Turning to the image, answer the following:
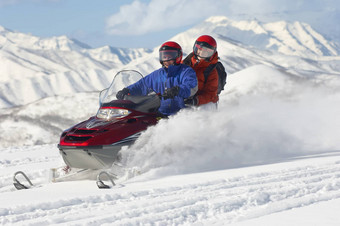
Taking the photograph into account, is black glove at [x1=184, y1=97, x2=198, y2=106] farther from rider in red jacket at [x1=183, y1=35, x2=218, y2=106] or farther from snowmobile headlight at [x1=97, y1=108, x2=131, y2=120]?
snowmobile headlight at [x1=97, y1=108, x2=131, y2=120]

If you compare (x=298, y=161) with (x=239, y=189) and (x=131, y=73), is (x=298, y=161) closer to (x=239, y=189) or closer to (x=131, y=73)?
(x=239, y=189)

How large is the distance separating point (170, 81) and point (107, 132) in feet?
5.85

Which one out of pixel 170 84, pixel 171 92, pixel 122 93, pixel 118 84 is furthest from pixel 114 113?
pixel 170 84

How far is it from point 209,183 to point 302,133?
165 inches

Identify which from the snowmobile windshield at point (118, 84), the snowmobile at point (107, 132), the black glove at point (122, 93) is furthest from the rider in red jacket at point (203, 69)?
the black glove at point (122, 93)

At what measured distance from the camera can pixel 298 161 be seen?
6.95 m

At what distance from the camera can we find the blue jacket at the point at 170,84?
23.7 feet

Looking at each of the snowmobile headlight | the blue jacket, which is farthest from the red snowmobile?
the blue jacket

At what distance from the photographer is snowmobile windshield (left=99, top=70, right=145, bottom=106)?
6998mm

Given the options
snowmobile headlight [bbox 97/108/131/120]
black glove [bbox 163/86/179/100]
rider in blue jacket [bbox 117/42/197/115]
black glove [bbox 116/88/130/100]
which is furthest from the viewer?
rider in blue jacket [bbox 117/42/197/115]

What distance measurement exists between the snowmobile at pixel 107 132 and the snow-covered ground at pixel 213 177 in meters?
0.18

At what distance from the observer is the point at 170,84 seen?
759 centimetres

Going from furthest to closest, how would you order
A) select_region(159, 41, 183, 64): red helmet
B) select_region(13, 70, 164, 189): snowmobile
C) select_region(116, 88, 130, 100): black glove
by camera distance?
select_region(159, 41, 183, 64): red helmet
select_region(116, 88, 130, 100): black glove
select_region(13, 70, 164, 189): snowmobile

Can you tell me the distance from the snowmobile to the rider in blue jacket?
277mm
